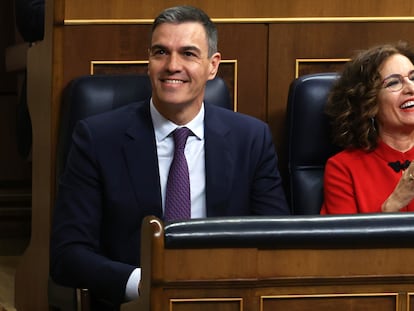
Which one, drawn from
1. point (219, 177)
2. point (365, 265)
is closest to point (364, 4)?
point (219, 177)

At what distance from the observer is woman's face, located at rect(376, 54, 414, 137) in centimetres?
225

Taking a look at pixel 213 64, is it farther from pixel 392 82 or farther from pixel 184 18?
pixel 392 82

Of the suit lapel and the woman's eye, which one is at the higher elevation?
the woman's eye

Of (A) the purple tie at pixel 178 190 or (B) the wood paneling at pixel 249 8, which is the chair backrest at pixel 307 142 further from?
(A) the purple tie at pixel 178 190

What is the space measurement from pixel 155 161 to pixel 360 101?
0.50m

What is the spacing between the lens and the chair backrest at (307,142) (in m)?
2.29

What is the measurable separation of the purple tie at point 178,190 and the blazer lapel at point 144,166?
0.02 m

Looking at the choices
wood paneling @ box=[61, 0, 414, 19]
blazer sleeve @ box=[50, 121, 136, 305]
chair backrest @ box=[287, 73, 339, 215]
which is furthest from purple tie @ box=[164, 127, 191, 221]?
wood paneling @ box=[61, 0, 414, 19]

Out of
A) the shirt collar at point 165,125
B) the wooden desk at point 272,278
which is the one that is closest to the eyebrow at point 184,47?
the shirt collar at point 165,125

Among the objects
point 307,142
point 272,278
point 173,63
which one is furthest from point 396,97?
point 272,278

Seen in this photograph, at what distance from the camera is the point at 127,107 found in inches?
84.2

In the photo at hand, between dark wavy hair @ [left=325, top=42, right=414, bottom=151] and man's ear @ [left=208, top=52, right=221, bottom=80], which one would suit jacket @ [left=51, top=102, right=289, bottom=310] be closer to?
man's ear @ [left=208, top=52, right=221, bottom=80]

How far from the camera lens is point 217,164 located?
2.11 meters

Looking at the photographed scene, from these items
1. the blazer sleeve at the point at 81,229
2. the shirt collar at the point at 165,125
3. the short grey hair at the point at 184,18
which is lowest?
the blazer sleeve at the point at 81,229
